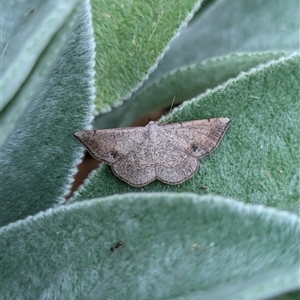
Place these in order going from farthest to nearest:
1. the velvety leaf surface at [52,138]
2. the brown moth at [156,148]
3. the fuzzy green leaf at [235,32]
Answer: the fuzzy green leaf at [235,32], the brown moth at [156,148], the velvety leaf surface at [52,138]

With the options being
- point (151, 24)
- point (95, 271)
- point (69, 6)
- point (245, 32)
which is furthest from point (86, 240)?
point (245, 32)

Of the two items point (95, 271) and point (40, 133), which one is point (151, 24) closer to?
point (40, 133)

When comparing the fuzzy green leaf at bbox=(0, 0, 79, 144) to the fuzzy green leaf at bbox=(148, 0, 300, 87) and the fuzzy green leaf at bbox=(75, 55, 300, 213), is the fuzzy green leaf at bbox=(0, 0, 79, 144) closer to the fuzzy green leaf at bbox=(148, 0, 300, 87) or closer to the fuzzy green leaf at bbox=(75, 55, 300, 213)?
the fuzzy green leaf at bbox=(75, 55, 300, 213)

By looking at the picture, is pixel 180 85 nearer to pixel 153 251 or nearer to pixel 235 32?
pixel 235 32

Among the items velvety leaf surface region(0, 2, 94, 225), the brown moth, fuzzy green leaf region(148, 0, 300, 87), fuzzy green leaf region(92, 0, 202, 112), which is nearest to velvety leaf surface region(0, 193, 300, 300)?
velvety leaf surface region(0, 2, 94, 225)

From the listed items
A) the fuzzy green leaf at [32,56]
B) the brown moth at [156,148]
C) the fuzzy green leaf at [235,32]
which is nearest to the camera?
the fuzzy green leaf at [32,56]

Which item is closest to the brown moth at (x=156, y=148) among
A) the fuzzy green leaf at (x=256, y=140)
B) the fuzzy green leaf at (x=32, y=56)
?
the fuzzy green leaf at (x=256, y=140)

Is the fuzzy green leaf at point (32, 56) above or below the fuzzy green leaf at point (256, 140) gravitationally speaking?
above

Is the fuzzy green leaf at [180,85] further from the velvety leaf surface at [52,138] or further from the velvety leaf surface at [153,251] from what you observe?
the velvety leaf surface at [153,251]
